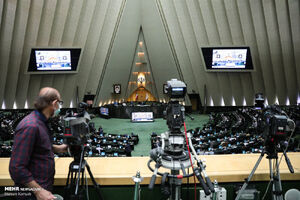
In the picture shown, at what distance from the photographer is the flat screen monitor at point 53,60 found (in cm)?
1945

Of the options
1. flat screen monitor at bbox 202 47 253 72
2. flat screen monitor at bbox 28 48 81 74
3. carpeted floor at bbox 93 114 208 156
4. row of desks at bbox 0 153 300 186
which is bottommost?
carpeted floor at bbox 93 114 208 156

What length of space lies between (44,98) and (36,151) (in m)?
0.46

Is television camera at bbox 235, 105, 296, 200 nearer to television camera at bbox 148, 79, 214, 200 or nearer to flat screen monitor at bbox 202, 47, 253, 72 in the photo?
television camera at bbox 148, 79, 214, 200

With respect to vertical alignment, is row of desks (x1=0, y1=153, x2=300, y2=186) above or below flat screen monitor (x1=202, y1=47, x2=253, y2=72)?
below

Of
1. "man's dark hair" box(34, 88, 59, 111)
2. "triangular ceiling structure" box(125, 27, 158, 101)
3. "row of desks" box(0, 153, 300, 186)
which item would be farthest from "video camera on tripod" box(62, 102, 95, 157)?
"triangular ceiling structure" box(125, 27, 158, 101)

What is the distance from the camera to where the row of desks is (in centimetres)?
251

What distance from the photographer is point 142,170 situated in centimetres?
265

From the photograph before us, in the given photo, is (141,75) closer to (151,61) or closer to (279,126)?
(151,61)

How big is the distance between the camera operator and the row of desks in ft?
1.80

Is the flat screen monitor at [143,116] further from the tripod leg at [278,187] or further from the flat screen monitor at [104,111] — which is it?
the tripod leg at [278,187]

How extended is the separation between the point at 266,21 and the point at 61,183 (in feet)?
66.9

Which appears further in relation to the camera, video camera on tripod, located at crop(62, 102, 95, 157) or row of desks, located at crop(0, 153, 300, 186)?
row of desks, located at crop(0, 153, 300, 186)

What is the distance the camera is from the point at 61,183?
2484 mm

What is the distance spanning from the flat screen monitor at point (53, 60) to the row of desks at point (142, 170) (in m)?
18.5
